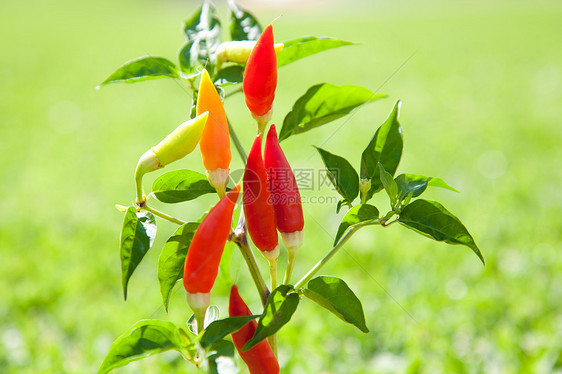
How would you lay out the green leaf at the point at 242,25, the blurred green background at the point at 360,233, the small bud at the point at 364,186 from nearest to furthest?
1. the small bud at the point at 364,186
2. the green leaf at the point at 242,25
3. the blurred green background at the point at 360,233

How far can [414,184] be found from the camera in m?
0.73

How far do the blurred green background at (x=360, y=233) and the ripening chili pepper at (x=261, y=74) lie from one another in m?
0.18

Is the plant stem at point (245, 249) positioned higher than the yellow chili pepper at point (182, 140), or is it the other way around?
the yellow chili pepper at point (182, 140)

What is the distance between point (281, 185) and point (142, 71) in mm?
268

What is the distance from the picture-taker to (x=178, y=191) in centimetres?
72

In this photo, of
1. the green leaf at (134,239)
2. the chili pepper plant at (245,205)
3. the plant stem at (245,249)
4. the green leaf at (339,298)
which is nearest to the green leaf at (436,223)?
the chili pepper plant at (245,205)

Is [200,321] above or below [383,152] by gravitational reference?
below

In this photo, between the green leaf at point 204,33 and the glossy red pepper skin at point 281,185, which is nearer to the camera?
the glossy red pepper skin at point 281,185

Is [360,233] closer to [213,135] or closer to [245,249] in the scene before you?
[245,249]

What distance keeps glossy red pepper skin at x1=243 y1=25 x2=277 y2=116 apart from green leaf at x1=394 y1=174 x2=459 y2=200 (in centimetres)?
22

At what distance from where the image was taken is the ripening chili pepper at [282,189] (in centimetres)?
72

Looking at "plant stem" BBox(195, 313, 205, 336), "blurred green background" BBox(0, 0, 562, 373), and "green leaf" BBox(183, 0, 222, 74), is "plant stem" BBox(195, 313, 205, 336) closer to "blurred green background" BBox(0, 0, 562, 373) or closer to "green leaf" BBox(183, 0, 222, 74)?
"blurred green background" BBox(0, 0, 562, 373)

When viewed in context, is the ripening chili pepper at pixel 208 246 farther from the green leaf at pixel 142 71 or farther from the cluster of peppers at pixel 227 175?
the green leaf at pixel 142 71

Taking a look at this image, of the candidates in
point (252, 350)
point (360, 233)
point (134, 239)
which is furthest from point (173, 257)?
point (360, 233)
